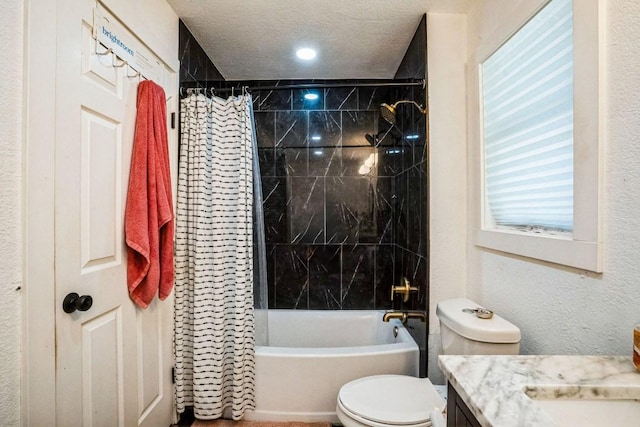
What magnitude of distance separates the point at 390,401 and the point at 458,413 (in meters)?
0.73

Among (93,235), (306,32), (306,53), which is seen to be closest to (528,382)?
(93,235)

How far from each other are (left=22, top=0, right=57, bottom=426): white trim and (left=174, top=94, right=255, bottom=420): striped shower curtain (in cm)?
81

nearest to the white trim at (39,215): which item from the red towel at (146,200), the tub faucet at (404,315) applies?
the red towel at (146,200)

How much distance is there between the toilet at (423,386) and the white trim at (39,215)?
111 centimetres

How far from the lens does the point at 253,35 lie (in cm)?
203

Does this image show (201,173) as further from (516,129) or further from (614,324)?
(614,324)

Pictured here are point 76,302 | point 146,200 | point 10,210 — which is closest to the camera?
point 10,210

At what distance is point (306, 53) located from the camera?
7.44ft

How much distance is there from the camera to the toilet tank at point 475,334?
1.17 meters

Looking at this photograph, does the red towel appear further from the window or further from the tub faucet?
the window

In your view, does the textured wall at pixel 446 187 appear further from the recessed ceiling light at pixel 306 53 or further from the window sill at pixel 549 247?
the recessed ceiling light at pixel 306 53

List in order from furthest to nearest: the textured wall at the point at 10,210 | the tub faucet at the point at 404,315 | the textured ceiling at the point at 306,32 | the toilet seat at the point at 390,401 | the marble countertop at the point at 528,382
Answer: the tub faucet at the point at 404,315 < the textured ceiling at the point at 306,32 < the toilet seat at the point at 390,401 < the textured wall at the point at 10,210 < the marble countertop at the point at 528,382

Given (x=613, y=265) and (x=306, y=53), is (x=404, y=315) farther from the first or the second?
(x=306, y=53)

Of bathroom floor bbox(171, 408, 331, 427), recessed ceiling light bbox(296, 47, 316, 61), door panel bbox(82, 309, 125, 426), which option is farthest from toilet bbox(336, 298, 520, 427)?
recessed ceiling light bbox(296, 47, 316, 61)
